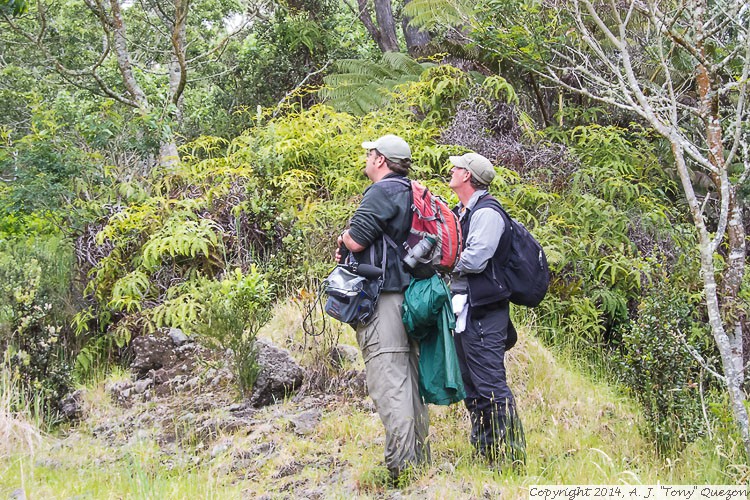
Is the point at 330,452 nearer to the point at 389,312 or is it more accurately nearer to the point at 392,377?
the point at 392,377

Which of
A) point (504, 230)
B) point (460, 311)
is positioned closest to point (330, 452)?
point (460, 311)

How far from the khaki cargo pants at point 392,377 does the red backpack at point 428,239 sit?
8.9 inches

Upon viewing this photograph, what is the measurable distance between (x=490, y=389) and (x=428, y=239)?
966 millimetres

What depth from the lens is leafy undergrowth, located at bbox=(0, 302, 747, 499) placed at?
4.37 meters

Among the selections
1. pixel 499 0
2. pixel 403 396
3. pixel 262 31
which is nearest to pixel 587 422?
pixel 403 396

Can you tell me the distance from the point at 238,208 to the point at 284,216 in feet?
1.72

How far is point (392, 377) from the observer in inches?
171

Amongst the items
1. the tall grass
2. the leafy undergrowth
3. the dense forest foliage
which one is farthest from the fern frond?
the tall grass

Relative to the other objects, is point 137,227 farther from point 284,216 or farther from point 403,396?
point 403,396

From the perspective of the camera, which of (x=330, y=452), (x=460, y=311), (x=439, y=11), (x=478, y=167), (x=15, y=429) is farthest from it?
(x=439, y=11)

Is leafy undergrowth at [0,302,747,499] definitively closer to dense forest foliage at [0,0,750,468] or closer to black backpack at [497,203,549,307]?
dense forest foliage at [0,0,750,468]

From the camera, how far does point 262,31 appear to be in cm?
1403

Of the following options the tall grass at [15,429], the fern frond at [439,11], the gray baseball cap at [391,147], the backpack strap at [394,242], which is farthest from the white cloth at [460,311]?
the fern frond at [439,11]

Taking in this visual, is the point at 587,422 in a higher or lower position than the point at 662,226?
lower
